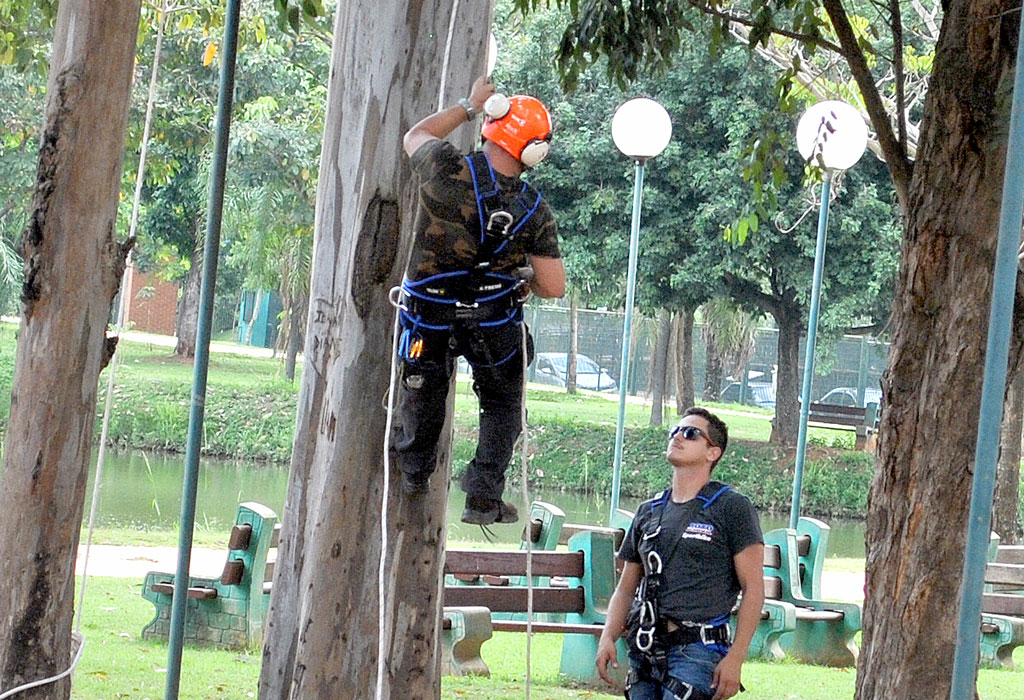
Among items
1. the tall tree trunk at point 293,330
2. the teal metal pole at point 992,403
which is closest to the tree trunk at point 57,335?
the teal metal pole at point 992,403

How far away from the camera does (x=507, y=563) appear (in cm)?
809

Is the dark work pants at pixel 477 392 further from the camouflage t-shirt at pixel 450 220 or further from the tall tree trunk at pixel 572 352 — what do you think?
the tall tree trunk at pixel 572 352

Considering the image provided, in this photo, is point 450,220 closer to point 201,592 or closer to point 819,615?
point 201,592

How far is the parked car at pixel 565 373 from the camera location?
4194 centimetres

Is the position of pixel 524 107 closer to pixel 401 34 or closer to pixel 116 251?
pixel 401 34

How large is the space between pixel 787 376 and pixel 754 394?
1563 centimetres

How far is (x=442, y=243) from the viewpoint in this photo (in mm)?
3869

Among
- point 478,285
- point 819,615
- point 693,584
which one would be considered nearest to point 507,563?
point 819,615

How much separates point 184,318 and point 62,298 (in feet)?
113

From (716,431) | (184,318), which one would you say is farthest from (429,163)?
(184,318)

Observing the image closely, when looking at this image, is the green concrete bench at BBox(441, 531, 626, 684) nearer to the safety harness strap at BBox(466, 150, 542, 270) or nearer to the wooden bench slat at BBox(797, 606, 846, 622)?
the wooden bench slat at BBox(797, 606, 846, 622)

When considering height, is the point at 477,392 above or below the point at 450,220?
below

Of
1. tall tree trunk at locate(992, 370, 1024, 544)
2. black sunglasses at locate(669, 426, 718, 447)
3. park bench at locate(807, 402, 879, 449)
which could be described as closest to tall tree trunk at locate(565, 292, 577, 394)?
park bench at locate(807, 402, 879, 449)

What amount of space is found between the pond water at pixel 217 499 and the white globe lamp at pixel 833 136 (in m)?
6.13
